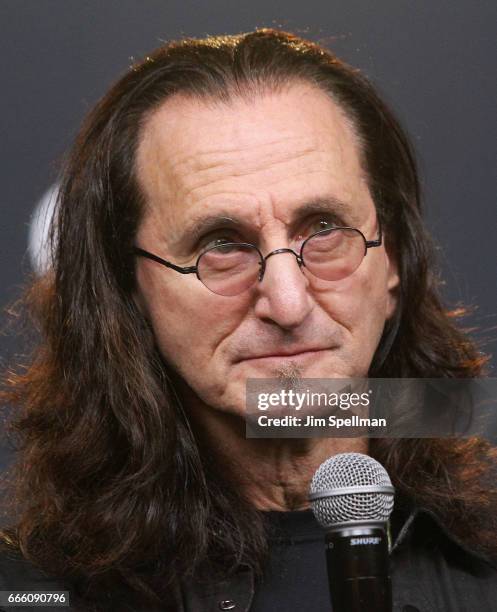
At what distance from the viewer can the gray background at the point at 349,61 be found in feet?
8.93

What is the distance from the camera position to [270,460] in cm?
212

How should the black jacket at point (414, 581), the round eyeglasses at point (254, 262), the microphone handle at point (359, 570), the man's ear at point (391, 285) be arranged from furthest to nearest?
the man's ear at point (391, 285), the round eyeglasses at point (254, 262), the black jacket at point (414, 581), the microphone handle at point (359, 570)

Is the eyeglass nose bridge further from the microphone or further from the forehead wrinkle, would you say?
the microphone

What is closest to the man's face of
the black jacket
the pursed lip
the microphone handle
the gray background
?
the pursed lip

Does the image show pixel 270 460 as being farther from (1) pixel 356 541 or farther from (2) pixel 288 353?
(1) pixel 356 541

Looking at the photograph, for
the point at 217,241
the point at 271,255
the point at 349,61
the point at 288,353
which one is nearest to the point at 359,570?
the point at 288,353

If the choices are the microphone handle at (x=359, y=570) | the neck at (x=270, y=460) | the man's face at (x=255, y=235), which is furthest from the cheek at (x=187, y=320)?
the microphone handle at (x=359, y=570)

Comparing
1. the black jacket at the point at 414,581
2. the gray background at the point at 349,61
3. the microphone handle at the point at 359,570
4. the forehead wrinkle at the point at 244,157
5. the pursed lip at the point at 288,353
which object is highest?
the gray background at the point at 349,61

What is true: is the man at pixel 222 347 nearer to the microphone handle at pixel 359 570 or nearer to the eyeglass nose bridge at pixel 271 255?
the eyeglass nose bridge at pixel 271 255

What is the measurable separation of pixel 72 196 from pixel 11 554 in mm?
790

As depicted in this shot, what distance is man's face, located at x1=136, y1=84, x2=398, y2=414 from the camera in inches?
79.2

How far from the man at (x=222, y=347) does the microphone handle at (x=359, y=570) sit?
2.19 ft

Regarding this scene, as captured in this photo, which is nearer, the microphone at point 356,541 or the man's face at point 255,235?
the microphone at point 356,541

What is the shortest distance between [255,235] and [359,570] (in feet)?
3.01
